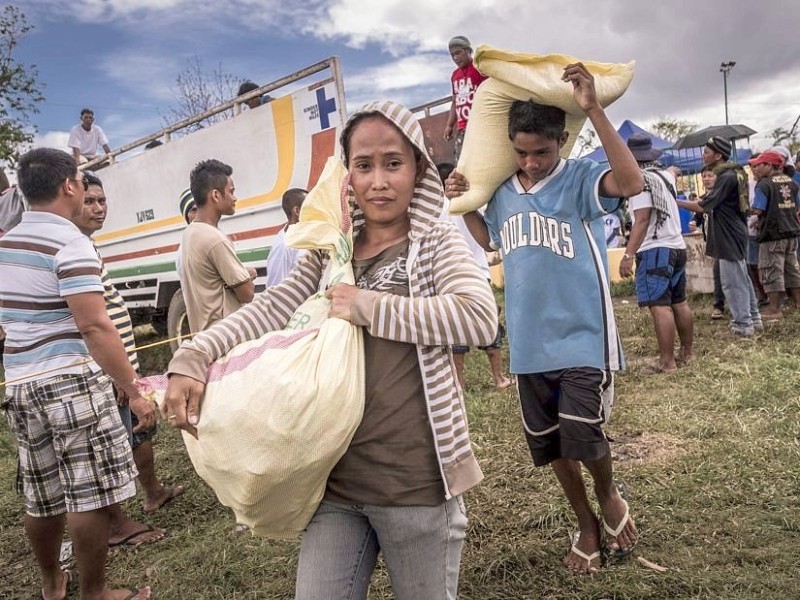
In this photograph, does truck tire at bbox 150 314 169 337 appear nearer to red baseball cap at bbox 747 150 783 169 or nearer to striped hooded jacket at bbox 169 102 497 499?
red baseball cap at bbox 747 150 783 169

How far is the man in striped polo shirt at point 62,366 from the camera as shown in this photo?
2504mm

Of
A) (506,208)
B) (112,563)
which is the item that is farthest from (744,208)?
(112,563)

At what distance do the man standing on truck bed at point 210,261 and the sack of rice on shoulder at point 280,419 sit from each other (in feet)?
7.44

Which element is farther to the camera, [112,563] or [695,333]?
[695,333]

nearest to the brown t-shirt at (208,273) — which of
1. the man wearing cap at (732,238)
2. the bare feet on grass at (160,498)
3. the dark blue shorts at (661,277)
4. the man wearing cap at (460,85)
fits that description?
the bare feet on grass at (160,498)

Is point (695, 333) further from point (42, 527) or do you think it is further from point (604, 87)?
point (42, 527)

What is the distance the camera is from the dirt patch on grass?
3551mm

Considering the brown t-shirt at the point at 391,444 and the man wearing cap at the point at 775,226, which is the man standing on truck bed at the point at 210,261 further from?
the man wearing cap at the point at 775,226

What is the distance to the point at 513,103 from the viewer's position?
8.06 feet

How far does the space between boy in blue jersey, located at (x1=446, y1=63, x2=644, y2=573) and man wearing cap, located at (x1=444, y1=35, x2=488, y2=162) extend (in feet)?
14.5

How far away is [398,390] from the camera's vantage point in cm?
148

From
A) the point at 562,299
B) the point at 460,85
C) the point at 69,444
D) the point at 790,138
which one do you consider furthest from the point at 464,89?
the point at 790,138

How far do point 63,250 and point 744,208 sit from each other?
5809mm

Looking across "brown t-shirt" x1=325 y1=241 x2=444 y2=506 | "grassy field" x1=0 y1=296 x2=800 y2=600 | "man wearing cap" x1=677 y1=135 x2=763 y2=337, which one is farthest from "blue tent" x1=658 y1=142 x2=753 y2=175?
"brown t-shirt" x1=325 y1=241 x2=444 y2=506
